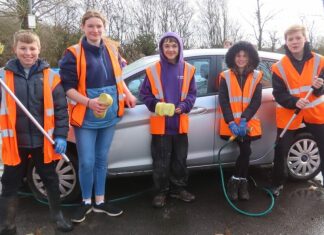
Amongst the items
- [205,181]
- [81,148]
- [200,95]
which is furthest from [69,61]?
[205,181]

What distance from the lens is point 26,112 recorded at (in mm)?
3014

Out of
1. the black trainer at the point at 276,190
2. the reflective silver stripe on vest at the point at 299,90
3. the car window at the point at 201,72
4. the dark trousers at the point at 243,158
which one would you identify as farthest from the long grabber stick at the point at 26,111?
the black trainer at the point at 276,190

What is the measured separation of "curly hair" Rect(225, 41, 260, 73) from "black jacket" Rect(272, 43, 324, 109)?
0.82 ft

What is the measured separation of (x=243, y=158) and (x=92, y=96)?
1.74 m

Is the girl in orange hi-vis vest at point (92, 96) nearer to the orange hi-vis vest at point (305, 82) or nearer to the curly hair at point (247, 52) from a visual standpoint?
the curly hair at point (247, 52)

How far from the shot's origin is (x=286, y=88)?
377 centimetres

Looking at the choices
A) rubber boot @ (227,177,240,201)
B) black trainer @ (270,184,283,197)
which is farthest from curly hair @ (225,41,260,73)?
black trainer @ (270,184,283,197)

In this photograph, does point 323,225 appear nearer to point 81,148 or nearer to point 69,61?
point 81,148

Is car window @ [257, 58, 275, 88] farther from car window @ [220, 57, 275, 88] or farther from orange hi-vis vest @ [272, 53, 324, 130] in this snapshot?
orange hi-vis vest @ [272, 53, 324, 130]

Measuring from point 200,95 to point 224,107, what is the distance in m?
0.35

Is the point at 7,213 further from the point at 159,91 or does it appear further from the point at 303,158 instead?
the point at 303,158

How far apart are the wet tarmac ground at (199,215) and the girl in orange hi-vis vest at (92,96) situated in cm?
34

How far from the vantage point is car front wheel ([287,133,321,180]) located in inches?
172

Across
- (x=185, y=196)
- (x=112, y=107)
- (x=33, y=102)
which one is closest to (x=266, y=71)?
(x=185, y=196)
